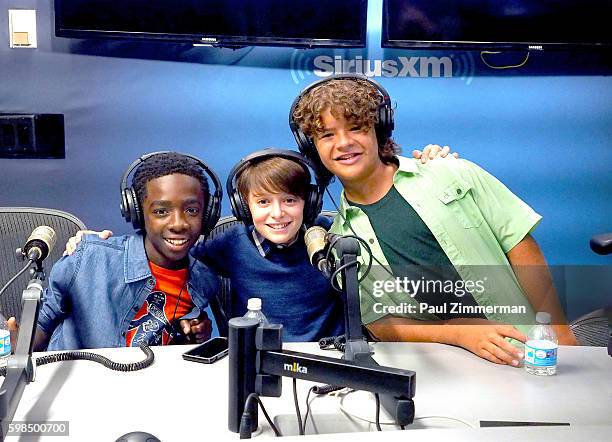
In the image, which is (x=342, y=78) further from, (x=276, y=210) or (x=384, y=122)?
(x=276, y=210)

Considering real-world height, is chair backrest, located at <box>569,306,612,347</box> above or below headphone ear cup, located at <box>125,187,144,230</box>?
below

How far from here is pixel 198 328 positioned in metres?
2.43

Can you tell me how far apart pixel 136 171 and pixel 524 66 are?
142 cm

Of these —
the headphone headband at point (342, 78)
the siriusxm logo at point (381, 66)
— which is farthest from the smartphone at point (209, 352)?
the siriusxm logo at point (381, 66)

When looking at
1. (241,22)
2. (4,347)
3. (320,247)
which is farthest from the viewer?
(241,22)

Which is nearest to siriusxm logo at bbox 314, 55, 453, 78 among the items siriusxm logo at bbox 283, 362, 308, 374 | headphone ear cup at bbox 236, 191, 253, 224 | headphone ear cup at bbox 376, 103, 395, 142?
headphone ear cup at bbox 376, 103, 395, 142

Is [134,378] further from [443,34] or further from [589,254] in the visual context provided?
[589,254]

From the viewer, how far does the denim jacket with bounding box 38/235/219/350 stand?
94.4 inches

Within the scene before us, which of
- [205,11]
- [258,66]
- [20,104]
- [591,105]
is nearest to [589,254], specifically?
[591,105]

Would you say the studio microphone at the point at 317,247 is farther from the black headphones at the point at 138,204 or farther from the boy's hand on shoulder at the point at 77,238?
Result: the boy's hand on shoulder at the point at 77,238

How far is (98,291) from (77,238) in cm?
20

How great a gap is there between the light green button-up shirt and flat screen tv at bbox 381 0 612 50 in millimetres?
425

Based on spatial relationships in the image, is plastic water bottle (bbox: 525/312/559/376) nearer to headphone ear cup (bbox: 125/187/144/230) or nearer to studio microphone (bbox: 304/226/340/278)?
studio microphone (bbox: 304/226/340/278)

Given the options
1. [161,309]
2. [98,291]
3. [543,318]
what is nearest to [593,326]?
[543,318]
